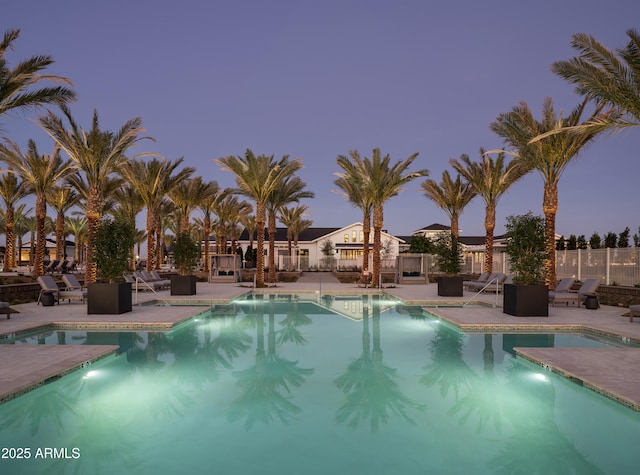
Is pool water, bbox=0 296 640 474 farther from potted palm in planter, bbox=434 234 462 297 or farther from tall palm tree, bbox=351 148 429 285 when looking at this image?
tall palm tree, bbox=351 148 429 285

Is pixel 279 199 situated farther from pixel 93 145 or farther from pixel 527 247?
pixel 527 247

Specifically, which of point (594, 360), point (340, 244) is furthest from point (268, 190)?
point (340, 244)

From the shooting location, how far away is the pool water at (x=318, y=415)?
469 cm

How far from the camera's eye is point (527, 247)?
47.3ft

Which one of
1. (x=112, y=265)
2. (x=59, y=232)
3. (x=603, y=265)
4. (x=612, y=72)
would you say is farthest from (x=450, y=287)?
(x=59, y=232)

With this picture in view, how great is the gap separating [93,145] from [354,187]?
1691 centimetres

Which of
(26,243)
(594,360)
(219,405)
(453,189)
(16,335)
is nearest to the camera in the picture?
(219,405)

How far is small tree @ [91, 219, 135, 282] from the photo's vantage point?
1466 centimetres

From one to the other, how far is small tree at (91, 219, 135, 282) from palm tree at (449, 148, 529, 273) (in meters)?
21.2

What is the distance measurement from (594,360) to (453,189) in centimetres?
2475

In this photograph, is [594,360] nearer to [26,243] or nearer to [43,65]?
[43,65]

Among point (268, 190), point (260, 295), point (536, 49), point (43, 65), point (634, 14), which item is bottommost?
point (260, 295)

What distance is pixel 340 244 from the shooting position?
58531 mm

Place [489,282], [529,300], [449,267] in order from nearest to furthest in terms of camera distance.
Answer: [529,300] → [449,267] → [489,282]
